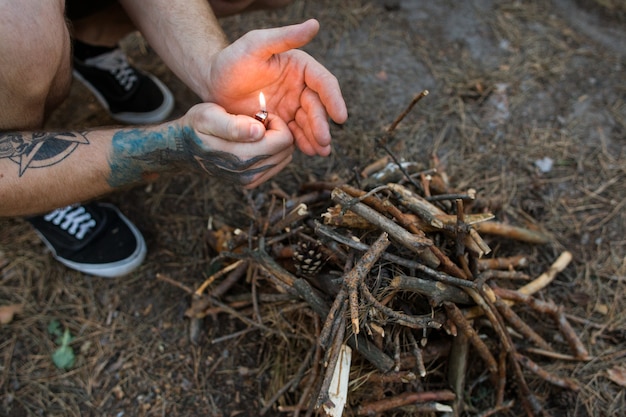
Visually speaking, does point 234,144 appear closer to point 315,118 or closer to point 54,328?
point 315,118

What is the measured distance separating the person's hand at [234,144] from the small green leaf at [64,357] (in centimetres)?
111

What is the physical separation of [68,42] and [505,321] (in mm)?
2133

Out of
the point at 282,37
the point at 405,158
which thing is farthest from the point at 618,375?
the point at 282,37

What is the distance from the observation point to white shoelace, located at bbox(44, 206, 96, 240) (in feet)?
7.57

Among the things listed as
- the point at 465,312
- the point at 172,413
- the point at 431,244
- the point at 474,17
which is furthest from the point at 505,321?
the point at 474,17

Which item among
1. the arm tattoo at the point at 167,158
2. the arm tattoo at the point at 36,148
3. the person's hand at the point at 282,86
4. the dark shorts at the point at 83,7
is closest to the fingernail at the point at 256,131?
the arm tattoo at the point at 167,158

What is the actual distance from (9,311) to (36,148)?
2.99ft

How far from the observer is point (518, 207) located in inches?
97.7

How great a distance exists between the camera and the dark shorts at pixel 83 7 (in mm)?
2297

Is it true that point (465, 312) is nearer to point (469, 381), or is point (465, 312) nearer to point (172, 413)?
point (469, 381)

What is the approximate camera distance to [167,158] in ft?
6.36

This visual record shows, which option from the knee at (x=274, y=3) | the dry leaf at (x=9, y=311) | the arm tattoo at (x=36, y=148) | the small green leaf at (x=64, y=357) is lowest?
the small green leaf at (x=64, y=357)

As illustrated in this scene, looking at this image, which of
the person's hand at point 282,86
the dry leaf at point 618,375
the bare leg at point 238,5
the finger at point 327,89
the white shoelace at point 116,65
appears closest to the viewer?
the person's hand at point 282,86

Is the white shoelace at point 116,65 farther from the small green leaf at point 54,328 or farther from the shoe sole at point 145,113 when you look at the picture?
the small green leaf at point 54,328
